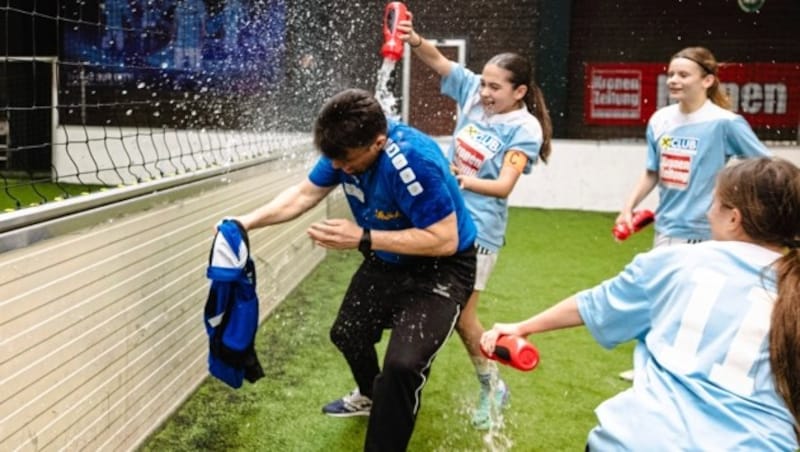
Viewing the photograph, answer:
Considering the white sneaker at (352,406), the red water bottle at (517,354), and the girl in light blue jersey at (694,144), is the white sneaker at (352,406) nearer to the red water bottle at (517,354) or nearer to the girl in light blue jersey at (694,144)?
the girl in light blue jersey at (694,144)

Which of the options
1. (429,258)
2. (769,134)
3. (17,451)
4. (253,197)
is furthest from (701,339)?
(769,134)

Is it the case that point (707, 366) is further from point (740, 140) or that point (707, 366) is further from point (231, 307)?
point (740, 140)

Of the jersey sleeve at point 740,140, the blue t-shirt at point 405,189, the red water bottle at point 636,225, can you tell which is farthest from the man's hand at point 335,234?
the jersey sleeve at point 740,140

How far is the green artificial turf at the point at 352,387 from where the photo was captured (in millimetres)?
3195

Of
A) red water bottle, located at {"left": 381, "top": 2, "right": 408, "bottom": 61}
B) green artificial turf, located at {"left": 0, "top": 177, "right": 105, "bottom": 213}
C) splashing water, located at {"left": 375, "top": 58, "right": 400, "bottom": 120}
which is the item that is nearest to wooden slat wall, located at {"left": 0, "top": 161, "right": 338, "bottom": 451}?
red water bottle, located at {"left": 381, "top": 2, "right": 408, "bottom": 61}

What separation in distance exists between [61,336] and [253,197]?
7.22 feet

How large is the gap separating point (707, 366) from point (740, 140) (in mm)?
2178

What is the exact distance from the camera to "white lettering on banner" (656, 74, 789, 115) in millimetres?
10344

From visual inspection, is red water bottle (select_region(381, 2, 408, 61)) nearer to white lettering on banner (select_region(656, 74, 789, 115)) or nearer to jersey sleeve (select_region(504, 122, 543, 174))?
jersey sleeve (select_region(504, 122, 543, 174))

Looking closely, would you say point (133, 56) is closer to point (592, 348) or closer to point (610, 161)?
point (610, 161)

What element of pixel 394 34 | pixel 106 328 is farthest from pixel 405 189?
pixel 394 34

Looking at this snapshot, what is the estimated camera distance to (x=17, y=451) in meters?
2.23

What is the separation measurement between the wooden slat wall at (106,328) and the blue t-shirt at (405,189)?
35.5 inches

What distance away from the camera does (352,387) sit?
377 cm
